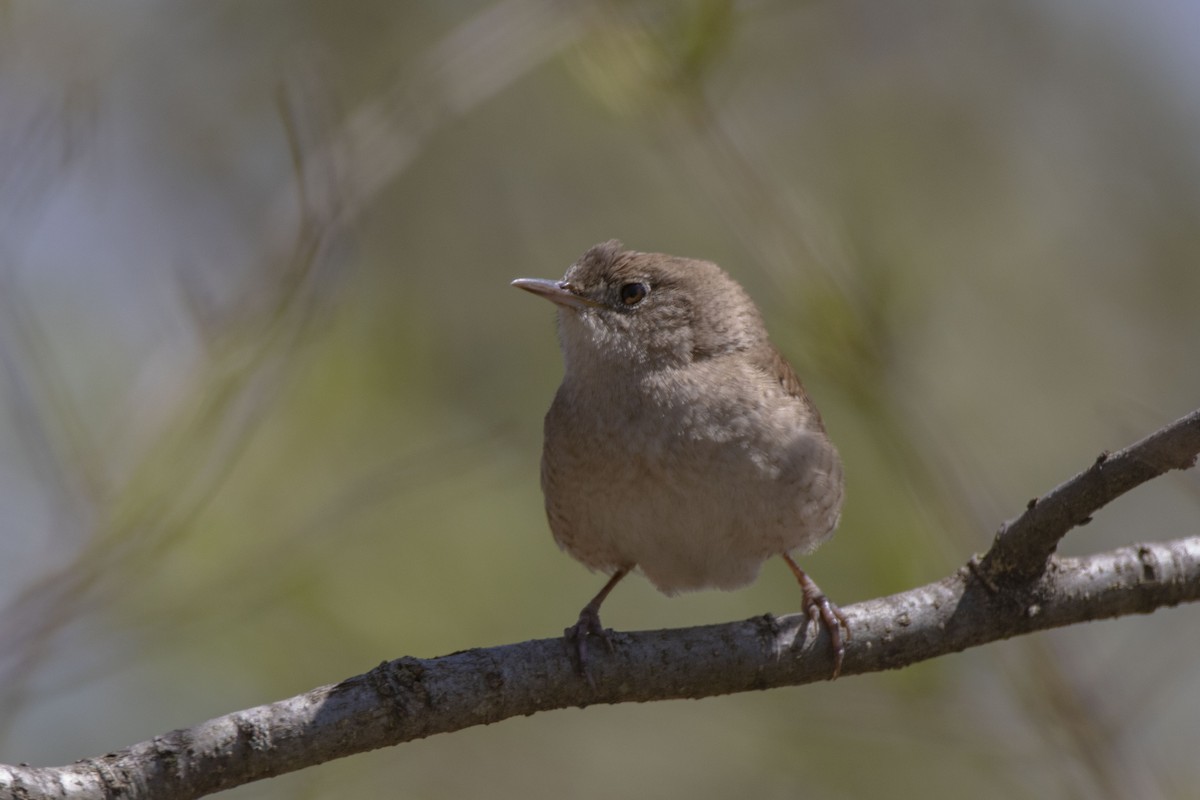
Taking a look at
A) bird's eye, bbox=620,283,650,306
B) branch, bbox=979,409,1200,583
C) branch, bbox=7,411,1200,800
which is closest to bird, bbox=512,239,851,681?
bird's eye, bbox=620,283,650,306

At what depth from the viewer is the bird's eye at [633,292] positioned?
4.59 metres

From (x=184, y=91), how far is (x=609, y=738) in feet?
15.9

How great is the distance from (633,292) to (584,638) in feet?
5.20

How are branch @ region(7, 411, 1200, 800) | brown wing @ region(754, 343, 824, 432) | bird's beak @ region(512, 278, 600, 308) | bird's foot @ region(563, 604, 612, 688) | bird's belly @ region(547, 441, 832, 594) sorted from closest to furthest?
branch @ region(7, 411, 1200, 800) < bird's foot @ region(563, 604, 612, 688) < bird's belly @ region(547, 441, 832, 594) < brown wing @ region(754, 343, 824, 432) < bird's beak @ region(512, 278, 600, 308)

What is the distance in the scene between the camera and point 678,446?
3928mm

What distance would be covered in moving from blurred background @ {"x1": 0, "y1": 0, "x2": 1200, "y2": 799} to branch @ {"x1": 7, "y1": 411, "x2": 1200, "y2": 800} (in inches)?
15.6

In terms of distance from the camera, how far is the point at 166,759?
2.84 m

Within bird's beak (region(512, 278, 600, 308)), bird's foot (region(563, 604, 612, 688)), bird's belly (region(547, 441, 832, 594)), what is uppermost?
bird's beak (region(512, 278, 600, 308))

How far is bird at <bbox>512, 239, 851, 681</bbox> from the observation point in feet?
12.8

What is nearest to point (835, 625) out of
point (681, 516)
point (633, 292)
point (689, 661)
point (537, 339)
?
point (689, 661)

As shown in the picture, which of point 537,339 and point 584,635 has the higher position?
point 537,339

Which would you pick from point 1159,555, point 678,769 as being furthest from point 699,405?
point 678,769

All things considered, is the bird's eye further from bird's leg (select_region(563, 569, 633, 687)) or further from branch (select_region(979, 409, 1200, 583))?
branch (select_region(979, 409, 1200, 583))

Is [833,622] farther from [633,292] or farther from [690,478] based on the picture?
[633,292]
